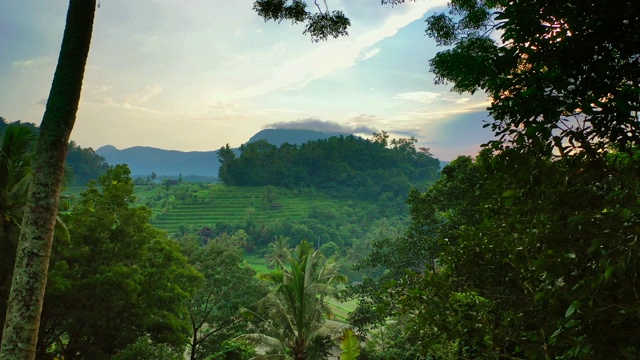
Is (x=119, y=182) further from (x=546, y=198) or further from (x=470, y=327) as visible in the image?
(x=546, y=198)

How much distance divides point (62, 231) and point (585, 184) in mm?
10103

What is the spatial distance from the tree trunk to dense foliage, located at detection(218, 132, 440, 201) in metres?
91.5

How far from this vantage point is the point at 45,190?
3961 millimetres

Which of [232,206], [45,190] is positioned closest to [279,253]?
[45,190]

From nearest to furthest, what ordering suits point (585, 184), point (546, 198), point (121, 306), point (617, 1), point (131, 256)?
point (617, 1)
point (585, 184)
point (546, 198)
point (121, 306)
point (131, 256)

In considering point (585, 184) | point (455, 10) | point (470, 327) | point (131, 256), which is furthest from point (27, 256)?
point (131, 256)

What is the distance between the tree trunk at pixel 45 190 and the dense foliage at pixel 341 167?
9148cm

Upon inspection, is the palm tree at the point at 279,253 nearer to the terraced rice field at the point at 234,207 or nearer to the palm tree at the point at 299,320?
the palm tree at the point at 299,320

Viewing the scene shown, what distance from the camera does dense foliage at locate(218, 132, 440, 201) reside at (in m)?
96.2

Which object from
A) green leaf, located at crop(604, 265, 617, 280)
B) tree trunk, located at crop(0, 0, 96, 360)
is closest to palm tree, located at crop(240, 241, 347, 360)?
tree trunk, located at crop(0, 0, 96, 360)

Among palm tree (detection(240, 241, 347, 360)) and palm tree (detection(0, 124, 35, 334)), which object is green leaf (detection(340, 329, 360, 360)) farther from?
palm tree (detection(0, 124, 35, 334))

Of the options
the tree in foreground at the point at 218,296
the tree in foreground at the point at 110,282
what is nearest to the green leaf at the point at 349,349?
the tree in foreground at the point at 110,282

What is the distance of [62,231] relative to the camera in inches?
360

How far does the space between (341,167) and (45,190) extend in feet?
325
